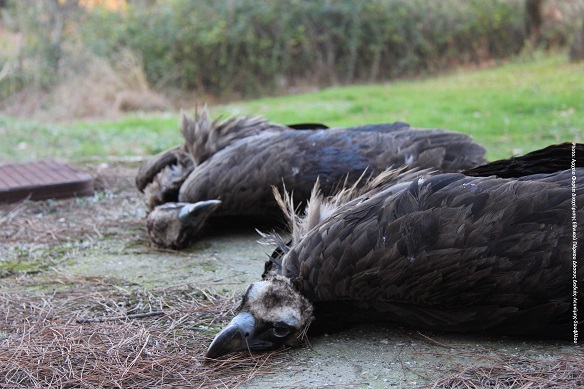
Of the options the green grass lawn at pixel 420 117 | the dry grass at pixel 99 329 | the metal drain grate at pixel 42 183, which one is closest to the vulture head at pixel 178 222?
the dry grass at pixel 99 329

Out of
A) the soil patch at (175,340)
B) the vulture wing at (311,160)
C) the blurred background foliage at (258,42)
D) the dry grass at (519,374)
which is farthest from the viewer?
the blurred background foliage at (258,42)

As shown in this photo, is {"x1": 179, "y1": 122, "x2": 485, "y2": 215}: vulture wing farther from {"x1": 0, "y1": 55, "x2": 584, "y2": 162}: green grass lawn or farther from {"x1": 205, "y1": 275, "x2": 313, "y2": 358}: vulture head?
{"x1": 0, "y1": 55, "x2": 584, "y2": 162}: green grass lawn

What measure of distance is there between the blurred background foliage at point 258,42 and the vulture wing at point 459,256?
43.5 ft

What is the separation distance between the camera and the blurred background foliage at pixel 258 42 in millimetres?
16422

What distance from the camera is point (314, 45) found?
1688 cm

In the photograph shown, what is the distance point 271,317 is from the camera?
3287mm

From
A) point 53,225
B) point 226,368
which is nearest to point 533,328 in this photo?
point 226,368

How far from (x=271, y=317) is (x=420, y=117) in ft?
22.2

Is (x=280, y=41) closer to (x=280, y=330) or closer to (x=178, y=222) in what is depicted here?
(x=178, y=222)

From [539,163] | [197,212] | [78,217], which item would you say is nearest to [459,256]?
[539,163]

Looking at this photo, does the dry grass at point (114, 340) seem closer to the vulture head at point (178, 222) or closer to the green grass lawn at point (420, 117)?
the vulture head at point (178, 222)

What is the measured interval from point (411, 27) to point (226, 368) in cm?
1464

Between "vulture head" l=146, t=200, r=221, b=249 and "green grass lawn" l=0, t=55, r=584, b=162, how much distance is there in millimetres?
3070

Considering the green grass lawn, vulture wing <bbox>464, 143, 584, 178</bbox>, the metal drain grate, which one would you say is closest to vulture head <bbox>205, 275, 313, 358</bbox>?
vulture wing <bbox>464, 143, 584, 178</bbox>
